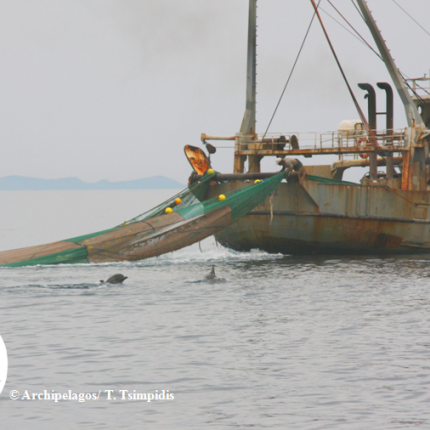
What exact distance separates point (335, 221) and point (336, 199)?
0.92 metres

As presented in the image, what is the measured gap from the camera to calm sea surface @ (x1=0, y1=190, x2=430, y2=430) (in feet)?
34.7

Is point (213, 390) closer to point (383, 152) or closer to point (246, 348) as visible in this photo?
point (246, 348)

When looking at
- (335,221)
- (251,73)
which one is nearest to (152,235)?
(335,221)

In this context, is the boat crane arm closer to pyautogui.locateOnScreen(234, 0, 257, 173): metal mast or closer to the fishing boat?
the fishing boat

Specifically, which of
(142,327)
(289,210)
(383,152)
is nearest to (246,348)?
(142,327)

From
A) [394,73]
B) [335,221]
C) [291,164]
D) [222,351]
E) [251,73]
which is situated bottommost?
[222,351]

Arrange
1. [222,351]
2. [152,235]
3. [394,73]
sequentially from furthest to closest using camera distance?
[394,73], [152,235], [222,351]

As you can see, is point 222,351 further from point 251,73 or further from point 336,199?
point 251,73

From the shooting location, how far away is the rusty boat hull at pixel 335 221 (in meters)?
27.8

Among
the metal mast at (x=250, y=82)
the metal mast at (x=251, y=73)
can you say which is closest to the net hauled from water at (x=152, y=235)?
the metal mast at (x=250, y=82)

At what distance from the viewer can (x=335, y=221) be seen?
1104 inches

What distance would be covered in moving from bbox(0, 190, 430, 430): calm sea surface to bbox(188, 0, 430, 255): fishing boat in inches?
166

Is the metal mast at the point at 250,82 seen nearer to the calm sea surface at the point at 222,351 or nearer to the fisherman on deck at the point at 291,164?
the fisherman on deck at the point at 291,164

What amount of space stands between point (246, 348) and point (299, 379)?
7.58ft
